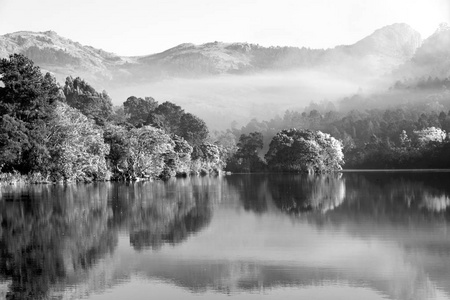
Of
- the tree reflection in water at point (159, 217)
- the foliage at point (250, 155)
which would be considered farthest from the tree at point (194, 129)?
the tree reflection in water at point (159, 217)

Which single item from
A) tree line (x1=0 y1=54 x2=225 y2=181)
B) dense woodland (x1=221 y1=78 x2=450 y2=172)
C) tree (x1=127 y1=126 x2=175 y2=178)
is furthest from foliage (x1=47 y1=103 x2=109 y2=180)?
dense woodland (x1=221 y1=78 x2=450 y2=172)

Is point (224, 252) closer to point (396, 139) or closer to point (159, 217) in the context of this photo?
point (159, 217)

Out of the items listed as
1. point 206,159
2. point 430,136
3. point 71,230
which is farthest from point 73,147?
point 430,136

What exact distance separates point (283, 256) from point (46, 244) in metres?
8.20

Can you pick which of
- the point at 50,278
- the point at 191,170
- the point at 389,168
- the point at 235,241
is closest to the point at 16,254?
the point at 50,278

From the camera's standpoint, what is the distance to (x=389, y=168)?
450 ft

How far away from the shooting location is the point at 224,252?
822 inches

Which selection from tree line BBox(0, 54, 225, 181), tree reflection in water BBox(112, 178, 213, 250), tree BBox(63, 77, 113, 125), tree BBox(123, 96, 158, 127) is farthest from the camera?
tree BBox(123, 96, 158, 127)

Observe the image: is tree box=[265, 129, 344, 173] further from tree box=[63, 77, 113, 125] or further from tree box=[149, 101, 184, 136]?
tree box=[63, 77, 113, 125]

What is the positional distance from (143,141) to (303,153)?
158 feet

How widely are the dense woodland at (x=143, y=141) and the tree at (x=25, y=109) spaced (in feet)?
0.30

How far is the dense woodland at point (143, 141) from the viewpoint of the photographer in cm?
6200

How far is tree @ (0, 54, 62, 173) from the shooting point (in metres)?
59.3

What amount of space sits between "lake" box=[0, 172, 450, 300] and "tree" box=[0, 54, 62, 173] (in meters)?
24.3
